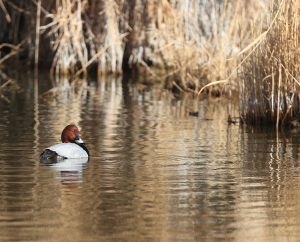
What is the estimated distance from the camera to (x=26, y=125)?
1705 centimetres

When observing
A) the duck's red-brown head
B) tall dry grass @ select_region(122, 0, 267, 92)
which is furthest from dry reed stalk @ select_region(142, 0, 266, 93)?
the duck's red-brown head

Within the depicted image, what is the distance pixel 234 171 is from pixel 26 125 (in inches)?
190

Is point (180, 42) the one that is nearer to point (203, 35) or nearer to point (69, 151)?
point (203, 35)

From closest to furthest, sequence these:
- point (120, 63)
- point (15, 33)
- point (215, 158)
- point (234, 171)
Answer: point (234, 171) → point (215, 158) → point (120, 63) → point (15, 33)

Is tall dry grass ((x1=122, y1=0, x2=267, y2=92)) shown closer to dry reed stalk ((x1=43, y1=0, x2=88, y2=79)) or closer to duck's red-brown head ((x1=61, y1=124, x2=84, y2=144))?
dry reed stalk ((x1=43, y1=0, x2=88, y2=79))

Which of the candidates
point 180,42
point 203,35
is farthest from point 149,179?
point 203,35

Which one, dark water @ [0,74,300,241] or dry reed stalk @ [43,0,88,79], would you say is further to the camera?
dry reed stalk @ [43,0,88,79]

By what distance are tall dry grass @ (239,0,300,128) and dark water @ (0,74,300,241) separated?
34 cm

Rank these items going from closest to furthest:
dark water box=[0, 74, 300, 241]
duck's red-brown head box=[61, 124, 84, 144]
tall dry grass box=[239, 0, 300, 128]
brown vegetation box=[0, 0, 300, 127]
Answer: dark water box=[0, 74, 300, 241] < duck's red-brown head box=[61, 124, 84, 144] < tall dry grass box=[239, 0, 300, 128] < brown vegetation box=[0, 0, 300, 127]

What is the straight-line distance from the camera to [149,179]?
12.4 metres

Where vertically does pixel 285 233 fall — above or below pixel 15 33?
below

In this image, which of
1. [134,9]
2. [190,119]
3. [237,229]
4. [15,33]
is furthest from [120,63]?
[237,229]

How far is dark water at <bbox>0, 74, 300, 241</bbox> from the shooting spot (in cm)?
995

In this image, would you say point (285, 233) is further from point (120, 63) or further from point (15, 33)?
point (15, 33)
